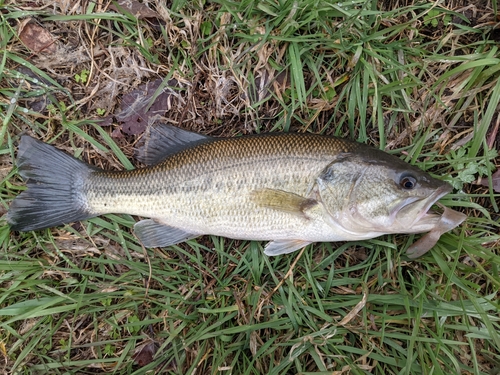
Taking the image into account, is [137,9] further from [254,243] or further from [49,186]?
[254,243]

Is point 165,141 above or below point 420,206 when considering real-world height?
below

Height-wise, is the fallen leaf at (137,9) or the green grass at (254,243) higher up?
the fallen leaf at (137,9)

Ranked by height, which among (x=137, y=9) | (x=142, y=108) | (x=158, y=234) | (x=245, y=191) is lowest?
(x=158, y=234)

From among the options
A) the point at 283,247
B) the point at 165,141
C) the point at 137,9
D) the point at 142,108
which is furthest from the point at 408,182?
the point at 137,9

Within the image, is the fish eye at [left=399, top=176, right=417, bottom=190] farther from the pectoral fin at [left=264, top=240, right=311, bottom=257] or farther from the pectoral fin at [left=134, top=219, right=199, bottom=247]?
the pectoral fin at [left=134, top=219, right=199, bottom=247]

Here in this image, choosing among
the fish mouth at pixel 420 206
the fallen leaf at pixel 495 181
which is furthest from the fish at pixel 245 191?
the fallen leaf at pixel 495 181

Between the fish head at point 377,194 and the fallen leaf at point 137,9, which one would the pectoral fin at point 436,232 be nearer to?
the fish head at point 377,194
